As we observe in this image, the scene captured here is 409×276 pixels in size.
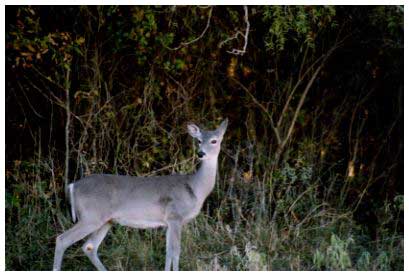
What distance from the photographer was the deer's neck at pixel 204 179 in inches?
268

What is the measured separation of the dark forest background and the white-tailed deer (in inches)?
11.1

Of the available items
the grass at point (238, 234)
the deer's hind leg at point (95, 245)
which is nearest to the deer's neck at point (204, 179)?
the grass at point (238, 234)

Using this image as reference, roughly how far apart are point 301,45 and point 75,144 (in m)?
2.62

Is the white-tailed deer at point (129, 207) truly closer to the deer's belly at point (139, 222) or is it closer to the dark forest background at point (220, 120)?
the deer's belly at point (139, 222)

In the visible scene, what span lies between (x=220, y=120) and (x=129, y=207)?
89.8 inches

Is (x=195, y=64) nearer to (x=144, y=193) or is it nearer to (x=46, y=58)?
(x=46, y=58)

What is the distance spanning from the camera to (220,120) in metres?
8.55

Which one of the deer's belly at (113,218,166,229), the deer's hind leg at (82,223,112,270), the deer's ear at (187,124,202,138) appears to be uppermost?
the deer's ear at (187,124,202,138)

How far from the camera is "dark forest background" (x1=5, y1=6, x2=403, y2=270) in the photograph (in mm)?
7035

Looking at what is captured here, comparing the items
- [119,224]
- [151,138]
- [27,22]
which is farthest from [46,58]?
[119,224]

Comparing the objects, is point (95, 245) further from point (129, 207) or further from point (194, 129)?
point (194, 129)

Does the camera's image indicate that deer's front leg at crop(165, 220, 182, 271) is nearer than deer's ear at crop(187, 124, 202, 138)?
Yes

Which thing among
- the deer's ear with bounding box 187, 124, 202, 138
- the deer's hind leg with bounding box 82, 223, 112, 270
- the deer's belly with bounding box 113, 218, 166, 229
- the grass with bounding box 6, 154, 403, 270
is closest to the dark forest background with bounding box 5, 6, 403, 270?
the grass with bounding box 6, 154, 403, 270

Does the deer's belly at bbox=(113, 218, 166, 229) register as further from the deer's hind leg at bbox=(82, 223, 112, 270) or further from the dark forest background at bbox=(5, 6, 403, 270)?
the dark forest background at bbox=(5, 6, 403, 270)
